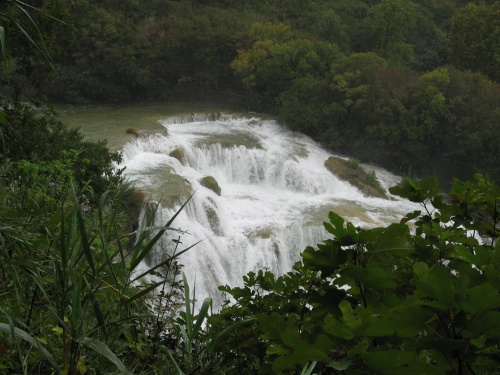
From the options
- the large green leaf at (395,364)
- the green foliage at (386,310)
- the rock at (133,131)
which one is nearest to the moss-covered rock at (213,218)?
the rock at (133,131)

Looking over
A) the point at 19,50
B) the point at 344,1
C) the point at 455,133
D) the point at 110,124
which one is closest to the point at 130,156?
the point at 110,124

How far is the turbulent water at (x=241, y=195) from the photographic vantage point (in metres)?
10.4

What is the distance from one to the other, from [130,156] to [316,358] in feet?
44.0

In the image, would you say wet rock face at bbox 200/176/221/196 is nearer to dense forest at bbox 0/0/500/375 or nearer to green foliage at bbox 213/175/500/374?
dense forest at bbox 0/0/500/375

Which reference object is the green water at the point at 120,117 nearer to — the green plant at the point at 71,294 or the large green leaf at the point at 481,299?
the green plant at the point at 71,294

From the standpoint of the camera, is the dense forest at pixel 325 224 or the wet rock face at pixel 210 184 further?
the wet rock face at pixel 210 184

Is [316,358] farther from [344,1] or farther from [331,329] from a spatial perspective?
[344,1]

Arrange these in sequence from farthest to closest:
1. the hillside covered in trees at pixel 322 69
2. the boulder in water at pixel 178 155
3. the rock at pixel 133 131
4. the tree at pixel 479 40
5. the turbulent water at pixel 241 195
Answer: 1. the tree at pixel 479 40
2. the hillside covered in trees at pixel 322 69
3. the rock at pixel 133 131
4. the boulder in water at pixel 178 155
5. the turbulent water at pixel 241 195

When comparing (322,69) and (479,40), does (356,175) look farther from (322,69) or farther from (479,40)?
(479,40)

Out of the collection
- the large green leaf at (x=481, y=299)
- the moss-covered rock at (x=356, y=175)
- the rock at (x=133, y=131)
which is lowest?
the moss-covered rock at (x=356, y=175)

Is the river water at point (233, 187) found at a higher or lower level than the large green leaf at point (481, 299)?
lower

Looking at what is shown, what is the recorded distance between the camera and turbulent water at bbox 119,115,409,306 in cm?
1043

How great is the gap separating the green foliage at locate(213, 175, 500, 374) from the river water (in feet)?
22.5

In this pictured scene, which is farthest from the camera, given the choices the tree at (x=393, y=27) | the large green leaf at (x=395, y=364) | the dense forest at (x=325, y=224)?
the tree at (x=393, y=27)
